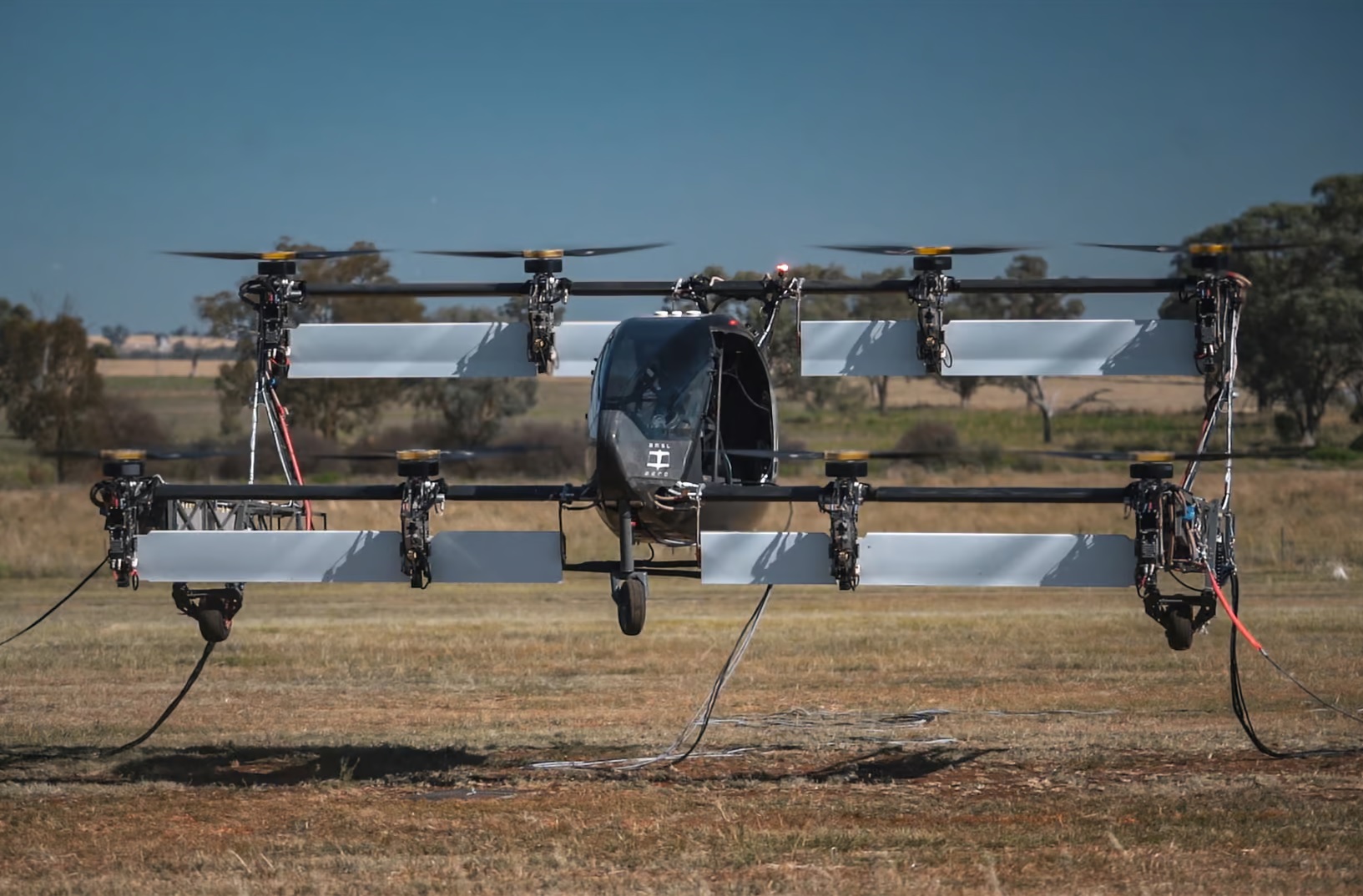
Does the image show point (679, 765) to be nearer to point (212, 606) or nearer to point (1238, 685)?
point (212, 606)

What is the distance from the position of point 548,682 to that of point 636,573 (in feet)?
29.4

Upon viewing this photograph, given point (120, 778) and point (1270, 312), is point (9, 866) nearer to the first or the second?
point (120, 778)

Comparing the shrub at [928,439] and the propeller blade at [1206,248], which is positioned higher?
the propeller blade at [1206,248]

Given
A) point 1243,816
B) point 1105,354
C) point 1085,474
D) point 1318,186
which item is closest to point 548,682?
point 1105,354

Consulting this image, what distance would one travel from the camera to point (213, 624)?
16234 millimetres

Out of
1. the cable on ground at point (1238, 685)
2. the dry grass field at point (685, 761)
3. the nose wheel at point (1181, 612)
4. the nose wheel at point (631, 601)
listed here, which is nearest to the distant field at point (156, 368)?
the dry grass field at point (685, 761)

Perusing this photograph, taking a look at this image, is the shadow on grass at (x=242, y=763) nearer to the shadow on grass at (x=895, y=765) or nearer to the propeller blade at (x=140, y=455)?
the propeller blade at (x=140, y=455)

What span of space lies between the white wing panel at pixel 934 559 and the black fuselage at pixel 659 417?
2.16 ft

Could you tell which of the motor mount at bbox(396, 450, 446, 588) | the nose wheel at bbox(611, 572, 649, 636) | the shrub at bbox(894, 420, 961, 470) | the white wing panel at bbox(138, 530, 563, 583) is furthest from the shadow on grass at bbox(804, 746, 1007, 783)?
the shrub at bbox(894, 420, 961, 470)

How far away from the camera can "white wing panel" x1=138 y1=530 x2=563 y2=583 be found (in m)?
14.9

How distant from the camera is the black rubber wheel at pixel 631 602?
1401 cm

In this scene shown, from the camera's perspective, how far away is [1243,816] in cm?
1359

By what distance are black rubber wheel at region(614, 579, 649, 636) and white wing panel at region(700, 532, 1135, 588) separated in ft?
2.49

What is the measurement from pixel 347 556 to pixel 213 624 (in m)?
2.15
